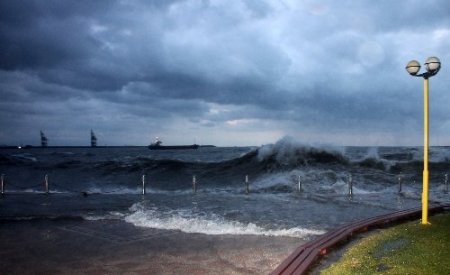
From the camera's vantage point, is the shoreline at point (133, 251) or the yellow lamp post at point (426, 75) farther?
the yellow lamp post at point (426, 75)

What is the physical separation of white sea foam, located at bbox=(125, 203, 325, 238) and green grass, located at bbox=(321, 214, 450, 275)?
7.24ft

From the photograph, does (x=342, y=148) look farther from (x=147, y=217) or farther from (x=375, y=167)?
(x=147, y=217)

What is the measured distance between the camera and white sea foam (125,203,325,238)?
9.52m

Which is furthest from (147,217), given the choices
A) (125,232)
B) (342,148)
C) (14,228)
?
(342,148)

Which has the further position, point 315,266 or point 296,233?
point 296,233

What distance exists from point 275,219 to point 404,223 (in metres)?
3.93

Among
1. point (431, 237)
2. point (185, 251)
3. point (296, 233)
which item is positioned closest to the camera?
point (431, 237)

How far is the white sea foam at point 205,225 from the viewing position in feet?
31.2

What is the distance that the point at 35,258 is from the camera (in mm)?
7512

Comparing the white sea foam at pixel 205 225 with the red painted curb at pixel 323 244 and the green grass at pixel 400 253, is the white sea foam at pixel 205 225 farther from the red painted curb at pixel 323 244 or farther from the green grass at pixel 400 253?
the green grass at pixel 400 253

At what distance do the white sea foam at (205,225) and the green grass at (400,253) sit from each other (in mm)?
2206

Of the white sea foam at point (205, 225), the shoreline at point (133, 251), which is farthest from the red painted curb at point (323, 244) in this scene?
the white sea foam at point (205, 225)

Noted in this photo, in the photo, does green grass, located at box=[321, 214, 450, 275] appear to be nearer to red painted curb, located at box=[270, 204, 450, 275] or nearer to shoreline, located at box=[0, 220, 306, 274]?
red painted curb, located at box=[270, 204, 450, 275]

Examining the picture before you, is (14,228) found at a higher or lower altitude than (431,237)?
lower
